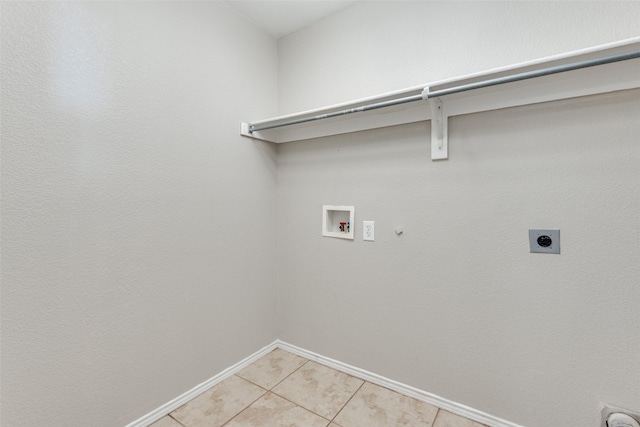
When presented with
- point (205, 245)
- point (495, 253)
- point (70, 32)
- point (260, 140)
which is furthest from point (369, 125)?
point (70, 32)

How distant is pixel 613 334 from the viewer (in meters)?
1.15

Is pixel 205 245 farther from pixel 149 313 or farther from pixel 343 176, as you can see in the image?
pixel 343 176

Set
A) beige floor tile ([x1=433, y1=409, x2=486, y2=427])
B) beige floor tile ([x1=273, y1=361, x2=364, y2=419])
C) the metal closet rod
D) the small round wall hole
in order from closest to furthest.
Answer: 1. the metal closet rod
2. the small round wall hole
3. beige floor tile ([x1=433, y1=409, x2=486, y2=427])
4. beige floor tile ([x1=273, y1=361, x2=364, y2=419])

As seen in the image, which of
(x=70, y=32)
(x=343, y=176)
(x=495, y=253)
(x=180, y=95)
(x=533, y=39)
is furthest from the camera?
(x=343, y=176)

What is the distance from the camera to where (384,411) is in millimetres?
1506

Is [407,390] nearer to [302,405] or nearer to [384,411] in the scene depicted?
[384,411]

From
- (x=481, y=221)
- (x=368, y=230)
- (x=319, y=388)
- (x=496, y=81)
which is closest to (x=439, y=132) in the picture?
(x=496, y=81)

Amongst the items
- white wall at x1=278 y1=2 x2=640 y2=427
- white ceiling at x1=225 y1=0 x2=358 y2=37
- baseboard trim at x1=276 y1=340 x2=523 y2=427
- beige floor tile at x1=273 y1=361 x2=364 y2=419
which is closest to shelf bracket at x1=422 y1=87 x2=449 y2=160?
white wall at x1=278 y1=2 x2=640 y2=427

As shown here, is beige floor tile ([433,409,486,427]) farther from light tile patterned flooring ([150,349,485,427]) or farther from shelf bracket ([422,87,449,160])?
shelf bracket ([422,87,449,160])

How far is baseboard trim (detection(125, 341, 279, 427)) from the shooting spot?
141 cm

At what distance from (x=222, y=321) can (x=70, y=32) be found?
1622mm

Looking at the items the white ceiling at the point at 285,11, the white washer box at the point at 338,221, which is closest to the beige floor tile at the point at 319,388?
the white washer box at the point at 338,221

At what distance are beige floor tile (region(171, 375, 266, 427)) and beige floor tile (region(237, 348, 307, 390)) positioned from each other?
0.05m

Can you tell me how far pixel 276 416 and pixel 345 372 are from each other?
0.55 meters
